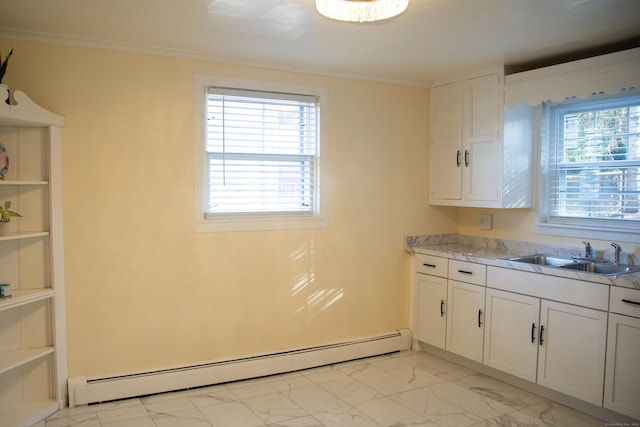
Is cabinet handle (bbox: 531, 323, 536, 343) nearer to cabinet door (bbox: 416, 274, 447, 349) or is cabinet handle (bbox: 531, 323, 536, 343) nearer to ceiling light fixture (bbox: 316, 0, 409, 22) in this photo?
cabinet door (bbox: 416, 274, 447, 349)

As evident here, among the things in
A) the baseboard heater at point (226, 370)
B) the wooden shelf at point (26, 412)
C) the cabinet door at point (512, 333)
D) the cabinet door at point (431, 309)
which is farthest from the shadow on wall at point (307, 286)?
the wooden shelf at point (26, 412)

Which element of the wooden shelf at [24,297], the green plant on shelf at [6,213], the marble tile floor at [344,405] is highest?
the green plant on shelf at [6,213]

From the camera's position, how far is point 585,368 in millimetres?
3037

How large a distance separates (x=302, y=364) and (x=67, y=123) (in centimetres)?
235

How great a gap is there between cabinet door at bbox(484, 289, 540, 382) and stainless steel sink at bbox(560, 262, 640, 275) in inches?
19.1

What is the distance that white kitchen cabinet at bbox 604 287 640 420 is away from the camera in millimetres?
2791

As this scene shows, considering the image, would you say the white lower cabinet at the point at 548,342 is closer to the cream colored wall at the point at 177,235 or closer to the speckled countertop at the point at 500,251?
the speckled countertop at the point at 500,251

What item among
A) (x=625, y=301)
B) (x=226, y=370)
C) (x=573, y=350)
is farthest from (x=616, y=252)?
(x=226, y=370)

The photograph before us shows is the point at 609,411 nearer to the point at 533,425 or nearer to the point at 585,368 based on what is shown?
the point at 585,368

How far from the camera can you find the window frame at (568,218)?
3.42m

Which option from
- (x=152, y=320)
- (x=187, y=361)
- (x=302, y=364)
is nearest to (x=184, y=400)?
(x=187, y=361)

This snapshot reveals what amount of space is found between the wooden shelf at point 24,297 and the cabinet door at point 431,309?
275 cm

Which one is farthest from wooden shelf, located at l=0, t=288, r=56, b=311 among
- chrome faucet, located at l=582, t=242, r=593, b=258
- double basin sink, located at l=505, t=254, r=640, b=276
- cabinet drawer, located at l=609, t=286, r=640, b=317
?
chrome faucet, located at l=582, t=242, r=593, b=258

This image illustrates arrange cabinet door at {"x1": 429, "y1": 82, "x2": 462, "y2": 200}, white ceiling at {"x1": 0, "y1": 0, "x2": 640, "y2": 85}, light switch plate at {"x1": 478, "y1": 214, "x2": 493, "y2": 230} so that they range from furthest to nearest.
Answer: light switch plate at {"x1": 478, "y1": 214, "x2": 493, "y2": 230} < cabinet door at {"x1": 429, "y1": 82, "x2": 462, "y2": 200} < white ceiling at {"x1": 0, "y1": 0, "x2": 640, "y2": 85}
